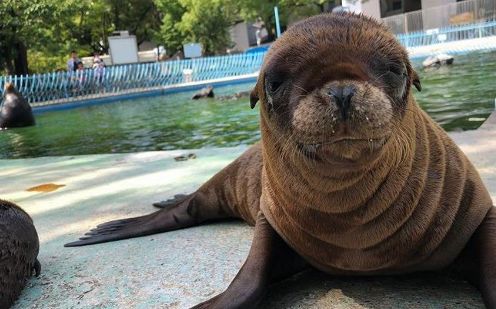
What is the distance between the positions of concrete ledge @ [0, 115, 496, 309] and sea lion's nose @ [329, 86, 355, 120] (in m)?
0.81

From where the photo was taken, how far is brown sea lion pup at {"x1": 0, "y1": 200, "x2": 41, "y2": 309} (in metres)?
2.41

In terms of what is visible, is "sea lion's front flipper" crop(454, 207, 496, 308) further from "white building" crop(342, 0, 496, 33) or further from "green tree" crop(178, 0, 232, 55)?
"green tree" crop(178, 0, 232, 55)

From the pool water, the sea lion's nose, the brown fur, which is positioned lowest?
the pool water

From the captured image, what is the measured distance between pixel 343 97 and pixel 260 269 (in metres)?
0.86

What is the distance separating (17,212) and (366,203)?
5.87 feet

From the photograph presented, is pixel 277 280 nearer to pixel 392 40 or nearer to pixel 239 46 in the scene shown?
pixel 392 40

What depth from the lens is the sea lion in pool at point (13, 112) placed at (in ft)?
43.2

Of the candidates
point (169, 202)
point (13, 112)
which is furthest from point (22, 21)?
point (169, 202)

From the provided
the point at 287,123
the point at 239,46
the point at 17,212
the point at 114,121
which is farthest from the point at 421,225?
the point at 239,46

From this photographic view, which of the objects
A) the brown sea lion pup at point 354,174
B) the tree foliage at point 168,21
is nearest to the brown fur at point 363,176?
the brown sea lion pup at point 354,174

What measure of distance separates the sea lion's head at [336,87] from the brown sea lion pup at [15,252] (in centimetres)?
135

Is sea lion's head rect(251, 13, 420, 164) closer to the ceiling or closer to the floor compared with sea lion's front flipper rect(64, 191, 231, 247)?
closer to the ceiling

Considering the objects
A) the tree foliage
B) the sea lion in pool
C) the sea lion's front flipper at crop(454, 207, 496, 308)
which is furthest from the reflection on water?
the tree foliage

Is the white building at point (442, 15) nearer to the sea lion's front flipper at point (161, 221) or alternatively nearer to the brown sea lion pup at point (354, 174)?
the sea lion's front flipper at point (161, 221)
